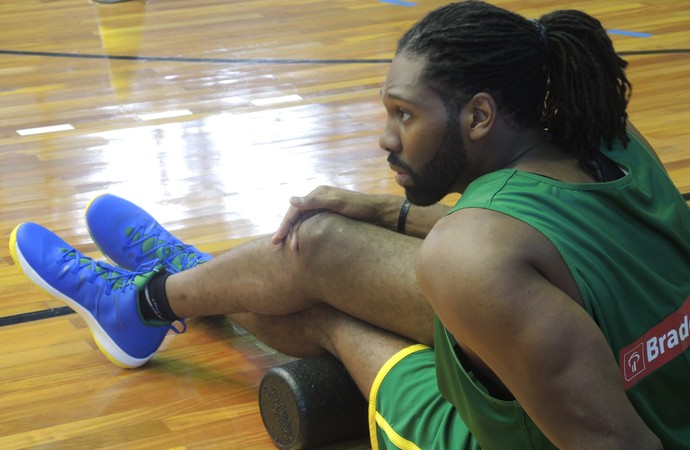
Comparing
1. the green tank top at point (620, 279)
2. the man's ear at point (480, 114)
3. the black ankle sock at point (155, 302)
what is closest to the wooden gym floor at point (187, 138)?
the black ankle sock at point (155, 302)

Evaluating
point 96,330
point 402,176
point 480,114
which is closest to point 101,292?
point 96,330

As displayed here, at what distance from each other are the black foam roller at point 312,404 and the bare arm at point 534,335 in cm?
62

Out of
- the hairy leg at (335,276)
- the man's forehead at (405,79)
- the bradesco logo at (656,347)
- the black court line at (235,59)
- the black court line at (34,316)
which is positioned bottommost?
the black court line at (235,59)

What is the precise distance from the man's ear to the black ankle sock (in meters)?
0.88

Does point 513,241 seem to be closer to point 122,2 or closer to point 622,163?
point 622,163

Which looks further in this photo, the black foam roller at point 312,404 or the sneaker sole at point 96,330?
the sneaker sole at point 96,330

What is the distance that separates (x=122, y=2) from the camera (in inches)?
196

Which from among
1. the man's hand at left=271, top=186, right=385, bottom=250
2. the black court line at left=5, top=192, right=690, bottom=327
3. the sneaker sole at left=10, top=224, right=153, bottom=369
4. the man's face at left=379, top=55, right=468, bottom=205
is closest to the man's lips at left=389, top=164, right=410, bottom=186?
the man's face at left=379, top=55, right=468, bottom=205

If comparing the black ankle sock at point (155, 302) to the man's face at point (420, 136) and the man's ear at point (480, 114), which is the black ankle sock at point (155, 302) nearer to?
the man's face at point (420, 136)

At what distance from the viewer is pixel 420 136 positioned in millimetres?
1172

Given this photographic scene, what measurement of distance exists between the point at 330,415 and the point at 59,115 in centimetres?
209

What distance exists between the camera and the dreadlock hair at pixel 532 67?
3.77ft

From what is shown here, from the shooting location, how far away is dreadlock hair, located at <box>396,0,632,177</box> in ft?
3.77

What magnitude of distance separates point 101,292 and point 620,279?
3.63ft
